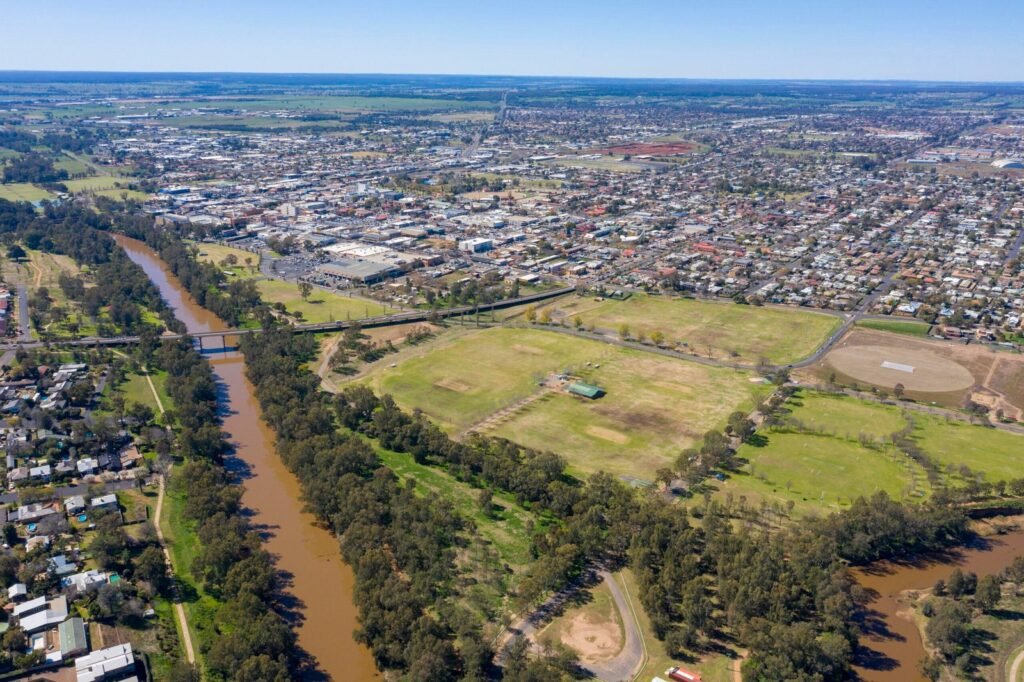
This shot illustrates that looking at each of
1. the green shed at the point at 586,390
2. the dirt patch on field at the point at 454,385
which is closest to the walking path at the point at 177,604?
the dirt patch on field at the point at 454,385

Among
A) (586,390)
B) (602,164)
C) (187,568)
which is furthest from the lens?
(602,164)

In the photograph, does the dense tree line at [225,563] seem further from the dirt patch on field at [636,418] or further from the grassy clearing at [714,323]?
the grassy clearing at [714,323]

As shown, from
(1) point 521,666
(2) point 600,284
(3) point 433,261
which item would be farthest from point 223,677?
(3) point 433,261

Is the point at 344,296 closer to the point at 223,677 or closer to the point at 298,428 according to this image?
the point at 298,428

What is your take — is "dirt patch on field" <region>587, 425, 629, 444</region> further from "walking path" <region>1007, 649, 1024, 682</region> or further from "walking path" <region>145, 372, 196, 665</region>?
"walking path" <region>145, 372, 196, 665</region>

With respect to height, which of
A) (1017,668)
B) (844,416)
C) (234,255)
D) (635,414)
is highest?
(234,255)

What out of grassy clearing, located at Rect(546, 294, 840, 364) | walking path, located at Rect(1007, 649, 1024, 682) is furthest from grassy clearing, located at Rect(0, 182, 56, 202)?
walking path, located at Rect(1007, 649, 1024, 682)

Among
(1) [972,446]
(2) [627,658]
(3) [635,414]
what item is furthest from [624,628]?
(1) [972,446]

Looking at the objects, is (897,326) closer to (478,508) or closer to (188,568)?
(478,508)
